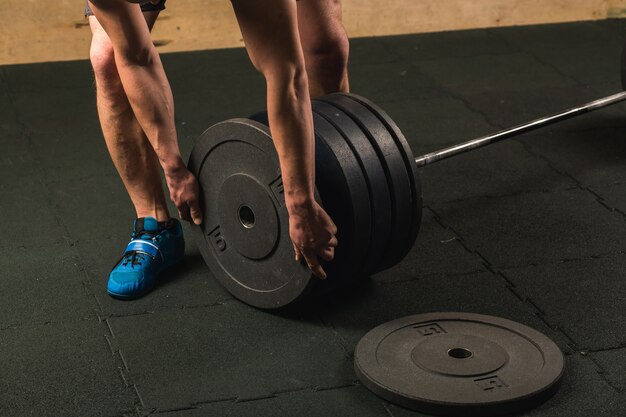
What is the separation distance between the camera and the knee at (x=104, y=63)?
228 cm

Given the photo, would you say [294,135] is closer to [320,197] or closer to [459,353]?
[320,197]

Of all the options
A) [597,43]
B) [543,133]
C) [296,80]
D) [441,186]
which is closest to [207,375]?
[296,80]

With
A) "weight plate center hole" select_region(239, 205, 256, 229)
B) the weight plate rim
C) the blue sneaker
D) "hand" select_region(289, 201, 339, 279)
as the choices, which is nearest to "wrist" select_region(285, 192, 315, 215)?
"hand" select_region(289, 201, 339, 279)

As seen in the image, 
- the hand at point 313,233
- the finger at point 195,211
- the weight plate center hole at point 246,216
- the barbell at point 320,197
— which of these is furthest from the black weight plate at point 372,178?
the finger at point 195,211

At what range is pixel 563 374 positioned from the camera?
1913 mm

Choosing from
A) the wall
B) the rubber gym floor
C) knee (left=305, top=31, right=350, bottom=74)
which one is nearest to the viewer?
the rubber gym floor

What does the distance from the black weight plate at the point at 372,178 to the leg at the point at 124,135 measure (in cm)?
49

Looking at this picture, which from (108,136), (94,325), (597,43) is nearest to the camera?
(94,325)

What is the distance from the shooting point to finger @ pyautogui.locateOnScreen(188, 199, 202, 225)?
7.51 ft

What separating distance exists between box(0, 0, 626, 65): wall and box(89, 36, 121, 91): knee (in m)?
1.76

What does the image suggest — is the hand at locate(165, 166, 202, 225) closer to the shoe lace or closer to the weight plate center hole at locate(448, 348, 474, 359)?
the shoe lace

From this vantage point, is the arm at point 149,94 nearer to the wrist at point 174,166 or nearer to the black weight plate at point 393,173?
the wrist at point 174,166

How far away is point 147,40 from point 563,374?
1135mm

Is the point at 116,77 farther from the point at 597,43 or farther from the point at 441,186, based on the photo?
the point at 597,43
